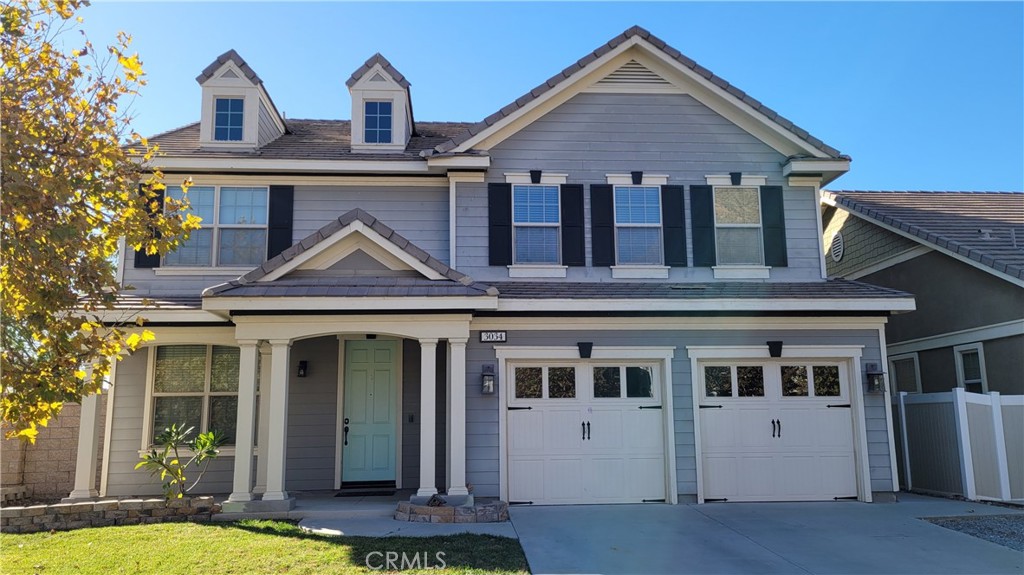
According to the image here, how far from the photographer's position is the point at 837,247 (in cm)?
1589

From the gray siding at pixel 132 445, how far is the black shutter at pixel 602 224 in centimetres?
649

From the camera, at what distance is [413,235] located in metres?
11.5

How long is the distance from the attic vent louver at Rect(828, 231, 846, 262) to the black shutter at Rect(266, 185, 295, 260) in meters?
11.6

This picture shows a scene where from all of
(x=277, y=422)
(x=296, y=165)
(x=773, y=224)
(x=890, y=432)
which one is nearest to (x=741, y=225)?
(x=773, y=224)

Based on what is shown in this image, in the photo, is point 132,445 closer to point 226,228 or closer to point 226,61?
point 226,228

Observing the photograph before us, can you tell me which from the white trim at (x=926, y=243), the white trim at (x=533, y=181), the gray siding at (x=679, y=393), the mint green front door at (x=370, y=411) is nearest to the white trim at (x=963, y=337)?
the white trim at (x=926, y=243)

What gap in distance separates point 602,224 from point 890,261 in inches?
259

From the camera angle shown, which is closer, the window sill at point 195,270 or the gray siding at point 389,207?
the window sill at point 195,270

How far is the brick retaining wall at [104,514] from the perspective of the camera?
863 centimetres

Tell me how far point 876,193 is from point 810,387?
286 inches

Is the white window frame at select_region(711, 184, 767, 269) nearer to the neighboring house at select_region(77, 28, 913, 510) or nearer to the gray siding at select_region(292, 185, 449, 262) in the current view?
the neighboring house at select_region(77, 28, 913, 510)

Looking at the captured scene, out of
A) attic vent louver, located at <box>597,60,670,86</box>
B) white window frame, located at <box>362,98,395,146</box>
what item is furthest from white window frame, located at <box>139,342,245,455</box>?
attic vent louver, located at <box>597,60,670,86</box>

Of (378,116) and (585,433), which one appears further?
(378,116)

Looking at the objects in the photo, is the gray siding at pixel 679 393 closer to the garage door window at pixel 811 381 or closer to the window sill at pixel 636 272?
the garage door window at pixel 811 381
